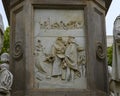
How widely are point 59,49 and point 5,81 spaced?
152 centimetres

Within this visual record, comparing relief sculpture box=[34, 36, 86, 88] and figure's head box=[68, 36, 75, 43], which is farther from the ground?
figure's head box=[68, 36, 75, 43]

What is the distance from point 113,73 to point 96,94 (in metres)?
0.55

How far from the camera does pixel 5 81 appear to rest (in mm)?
9086

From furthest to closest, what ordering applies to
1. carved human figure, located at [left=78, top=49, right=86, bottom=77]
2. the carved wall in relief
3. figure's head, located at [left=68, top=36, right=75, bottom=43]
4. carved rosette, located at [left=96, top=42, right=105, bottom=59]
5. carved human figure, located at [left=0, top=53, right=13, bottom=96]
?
carved rosette, located at [left=96, top=42, right=105, bottom=59] < figure's head, located at [left=68, top=36, right=75, bottom=43] < carved human figure, located at [left=78, top=49, right=86, bottom=77] < the carved wall in relief < carved human figure, located at [left=0, top=53, right=13, bottom=96]

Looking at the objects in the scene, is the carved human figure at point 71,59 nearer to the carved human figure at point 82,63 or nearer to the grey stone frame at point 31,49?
the carved human figure at point 82,63

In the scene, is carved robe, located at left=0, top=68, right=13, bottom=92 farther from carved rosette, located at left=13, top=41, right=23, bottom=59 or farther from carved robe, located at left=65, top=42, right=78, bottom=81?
carved robe, located at left=65, top=42, right=78, bottom=81

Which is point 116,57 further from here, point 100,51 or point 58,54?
point 58,54

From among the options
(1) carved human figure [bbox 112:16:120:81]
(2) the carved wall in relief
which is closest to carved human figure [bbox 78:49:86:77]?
(2) the carved wall in relief

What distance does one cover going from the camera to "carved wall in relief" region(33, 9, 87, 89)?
9.88 m

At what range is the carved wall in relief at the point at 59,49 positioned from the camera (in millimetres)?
9883

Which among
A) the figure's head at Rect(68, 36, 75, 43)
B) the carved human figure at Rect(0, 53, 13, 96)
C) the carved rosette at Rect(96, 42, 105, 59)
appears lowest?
the carved human figure at Rect(0, 53, 13, 96)

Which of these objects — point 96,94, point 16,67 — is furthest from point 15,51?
point 96,94

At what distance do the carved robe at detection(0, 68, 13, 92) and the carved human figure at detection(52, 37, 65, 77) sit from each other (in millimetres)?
1083

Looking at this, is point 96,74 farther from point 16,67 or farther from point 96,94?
point 16,67
